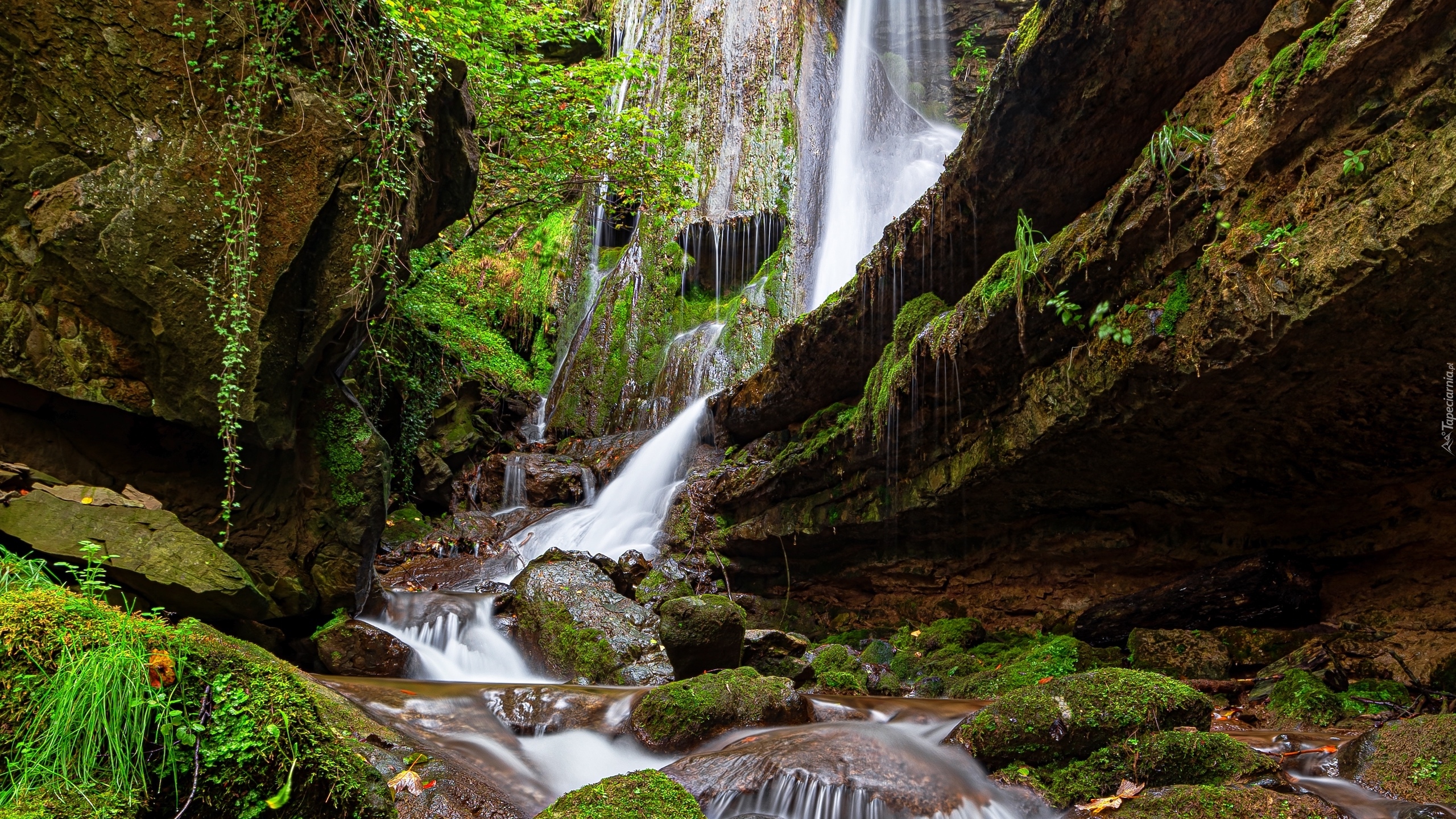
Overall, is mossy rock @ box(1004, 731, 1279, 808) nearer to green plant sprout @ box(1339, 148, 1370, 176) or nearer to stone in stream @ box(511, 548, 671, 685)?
green plant sprout @ box(1339, 148, 1370, 176)

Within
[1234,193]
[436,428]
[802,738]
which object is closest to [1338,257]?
[1234,193]

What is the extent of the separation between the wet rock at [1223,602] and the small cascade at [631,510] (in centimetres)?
674

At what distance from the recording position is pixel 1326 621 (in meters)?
5.40

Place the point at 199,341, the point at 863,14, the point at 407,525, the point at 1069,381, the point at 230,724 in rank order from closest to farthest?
the point at 230,724
the point at 199,341
the point at 1069,381
the point at 407,525
the point at 863,14

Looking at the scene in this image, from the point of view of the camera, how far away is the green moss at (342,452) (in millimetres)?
6867

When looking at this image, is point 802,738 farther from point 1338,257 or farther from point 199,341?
point 199,341

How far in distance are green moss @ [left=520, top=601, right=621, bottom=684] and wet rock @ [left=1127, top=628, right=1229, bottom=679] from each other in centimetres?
446

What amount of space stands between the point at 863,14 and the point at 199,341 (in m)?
22.4

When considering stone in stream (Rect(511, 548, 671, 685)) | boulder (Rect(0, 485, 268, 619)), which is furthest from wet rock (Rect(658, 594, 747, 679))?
boulder (Rect(0, 485, 268, 619))

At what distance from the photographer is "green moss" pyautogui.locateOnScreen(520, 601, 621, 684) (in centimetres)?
652

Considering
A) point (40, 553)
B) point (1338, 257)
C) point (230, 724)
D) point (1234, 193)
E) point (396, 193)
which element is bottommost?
point (230, 724)

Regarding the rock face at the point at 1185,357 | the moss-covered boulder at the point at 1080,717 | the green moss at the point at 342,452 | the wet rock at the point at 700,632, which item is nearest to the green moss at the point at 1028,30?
the rock face at the point at 1185,357

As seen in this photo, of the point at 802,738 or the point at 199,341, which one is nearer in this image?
the point at 802,738

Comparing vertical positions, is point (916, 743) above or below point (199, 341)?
below
